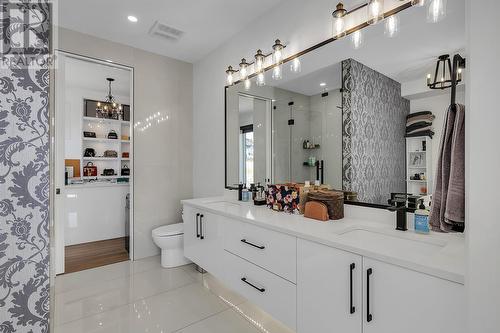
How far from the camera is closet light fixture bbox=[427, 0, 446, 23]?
1.42m

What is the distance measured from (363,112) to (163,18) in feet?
7.06

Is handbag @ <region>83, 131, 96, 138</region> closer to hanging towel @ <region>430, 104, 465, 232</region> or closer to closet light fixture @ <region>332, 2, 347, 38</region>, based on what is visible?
closet light fixture @ <region>332, 2, 347, 38</region>

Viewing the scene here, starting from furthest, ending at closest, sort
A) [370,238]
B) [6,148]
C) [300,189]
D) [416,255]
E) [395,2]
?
[300,189] → [395,2] → [370,238] → [416,255] → [6,148]

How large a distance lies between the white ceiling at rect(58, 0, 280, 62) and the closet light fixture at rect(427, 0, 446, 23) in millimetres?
1330

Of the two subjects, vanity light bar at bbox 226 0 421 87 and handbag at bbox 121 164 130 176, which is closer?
vanity light bar at bbox 226 0 421 87

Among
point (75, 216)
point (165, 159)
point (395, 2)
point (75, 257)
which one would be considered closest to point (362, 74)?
point (395, 2)

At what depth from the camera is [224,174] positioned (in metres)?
3.10

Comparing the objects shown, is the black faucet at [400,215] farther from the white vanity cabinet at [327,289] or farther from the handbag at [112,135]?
Result: the handbag at [112,135]

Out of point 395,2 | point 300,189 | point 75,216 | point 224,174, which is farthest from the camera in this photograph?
point 75,216

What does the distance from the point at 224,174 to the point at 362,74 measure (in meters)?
1.83

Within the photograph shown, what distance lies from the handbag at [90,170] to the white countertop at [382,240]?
11.7 feet

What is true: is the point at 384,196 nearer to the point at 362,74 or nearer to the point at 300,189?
the point at 300,189

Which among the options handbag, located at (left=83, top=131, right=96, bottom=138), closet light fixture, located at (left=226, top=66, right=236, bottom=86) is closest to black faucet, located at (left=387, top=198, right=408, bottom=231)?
closet light fixture, located at (left=226, top=66, right=236, bottom=86)

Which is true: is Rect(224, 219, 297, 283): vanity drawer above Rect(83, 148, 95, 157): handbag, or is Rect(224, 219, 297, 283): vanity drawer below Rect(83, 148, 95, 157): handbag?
below
